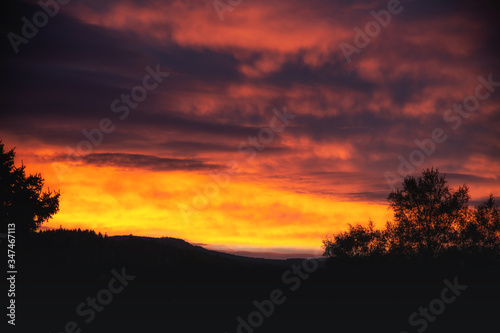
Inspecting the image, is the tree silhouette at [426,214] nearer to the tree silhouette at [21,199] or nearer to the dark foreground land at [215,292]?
the dark foreground land at [215,292]

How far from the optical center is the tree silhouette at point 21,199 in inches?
2437

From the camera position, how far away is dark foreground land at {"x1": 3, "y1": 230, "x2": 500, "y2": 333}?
35344 millimetres

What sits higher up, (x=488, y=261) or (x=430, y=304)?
(x=488, y=261)

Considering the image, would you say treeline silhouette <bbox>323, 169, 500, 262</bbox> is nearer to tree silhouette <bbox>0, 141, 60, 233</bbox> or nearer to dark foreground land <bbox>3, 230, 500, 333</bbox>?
dark foreground land <bbox>3, 230, 500, 333</bbox>

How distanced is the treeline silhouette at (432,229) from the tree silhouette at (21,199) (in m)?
36.2

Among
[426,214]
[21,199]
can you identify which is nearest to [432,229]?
[426,214]

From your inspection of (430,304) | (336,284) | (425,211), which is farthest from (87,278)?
(425,211)

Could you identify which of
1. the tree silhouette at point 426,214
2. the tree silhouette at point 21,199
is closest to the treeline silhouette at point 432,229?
the tree silhouette at point 426,214

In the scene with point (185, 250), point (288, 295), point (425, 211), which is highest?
point (425, 211)

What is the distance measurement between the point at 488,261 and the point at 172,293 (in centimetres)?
3256

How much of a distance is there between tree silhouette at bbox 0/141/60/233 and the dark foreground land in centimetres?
1352

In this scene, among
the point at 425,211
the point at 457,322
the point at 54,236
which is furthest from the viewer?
the point at 425,211

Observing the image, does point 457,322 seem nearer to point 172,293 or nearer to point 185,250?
point 172,293

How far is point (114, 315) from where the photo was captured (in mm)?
36406
